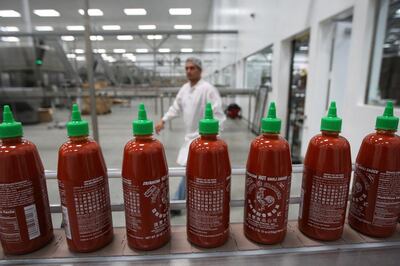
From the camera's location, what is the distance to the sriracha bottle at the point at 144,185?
440 mm

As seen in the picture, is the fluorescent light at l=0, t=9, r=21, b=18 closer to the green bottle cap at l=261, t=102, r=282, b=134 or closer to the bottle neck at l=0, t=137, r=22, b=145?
the bottle neck at l=0, t=137, r=22, b=145

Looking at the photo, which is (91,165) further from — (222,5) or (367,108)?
(222,5)

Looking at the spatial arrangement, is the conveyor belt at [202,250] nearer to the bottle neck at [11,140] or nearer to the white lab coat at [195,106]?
the bottle neck at [11,140]

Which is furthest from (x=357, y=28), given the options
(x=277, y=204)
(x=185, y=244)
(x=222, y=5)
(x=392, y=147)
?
(x=222, y=5)

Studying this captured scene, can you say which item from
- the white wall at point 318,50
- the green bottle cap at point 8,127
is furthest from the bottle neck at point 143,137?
the white wall at point 318,50

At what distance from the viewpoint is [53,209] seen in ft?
1.99

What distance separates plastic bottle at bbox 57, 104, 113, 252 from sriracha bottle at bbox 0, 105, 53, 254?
0.19 feet

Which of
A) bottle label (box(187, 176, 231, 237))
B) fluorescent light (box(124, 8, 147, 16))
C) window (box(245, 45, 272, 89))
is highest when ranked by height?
fluorescent light (box(124, 8, 147, 16))

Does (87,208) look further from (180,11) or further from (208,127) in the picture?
(180,11)

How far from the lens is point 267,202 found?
47 centimetres

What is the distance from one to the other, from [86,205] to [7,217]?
14 centimetres

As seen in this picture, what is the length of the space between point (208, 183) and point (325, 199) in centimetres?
23

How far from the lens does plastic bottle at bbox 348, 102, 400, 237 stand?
48cm

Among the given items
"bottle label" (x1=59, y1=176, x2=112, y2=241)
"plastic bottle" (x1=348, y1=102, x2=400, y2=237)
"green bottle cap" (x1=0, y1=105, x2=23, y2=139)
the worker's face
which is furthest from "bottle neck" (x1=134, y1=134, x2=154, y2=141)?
the worker's face
